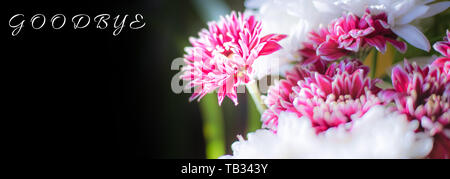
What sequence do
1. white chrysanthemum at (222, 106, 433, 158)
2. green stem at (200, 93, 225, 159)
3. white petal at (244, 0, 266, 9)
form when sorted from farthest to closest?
green stem at (200, 93, 225, 159)
white petal at (244, 0, 266, 9)
white chrysanthemum at (222, 106, 433, 158)

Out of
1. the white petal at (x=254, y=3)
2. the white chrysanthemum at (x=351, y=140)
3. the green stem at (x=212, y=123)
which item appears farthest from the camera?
the green stem at (x=212, y=123)

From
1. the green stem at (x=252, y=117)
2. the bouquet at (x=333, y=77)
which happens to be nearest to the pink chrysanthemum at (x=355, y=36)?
the bouquet at (x=333, y=77)

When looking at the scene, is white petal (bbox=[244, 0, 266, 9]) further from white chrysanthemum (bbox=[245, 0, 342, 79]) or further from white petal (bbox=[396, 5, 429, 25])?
white petal (bbox=[396, 5, 429, 25])

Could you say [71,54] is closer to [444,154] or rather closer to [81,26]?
[81,26]

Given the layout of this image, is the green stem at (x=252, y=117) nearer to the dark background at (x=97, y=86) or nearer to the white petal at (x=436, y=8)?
the dark background at (x=97, y=86)

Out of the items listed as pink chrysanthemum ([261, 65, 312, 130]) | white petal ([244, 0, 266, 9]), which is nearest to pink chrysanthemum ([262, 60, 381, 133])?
pink chrysanthemum ([261, 65, 312, 130])
